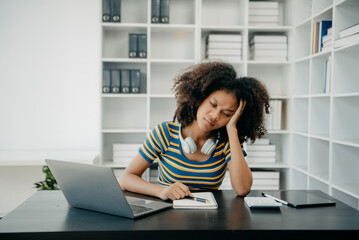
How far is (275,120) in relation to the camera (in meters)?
3.14

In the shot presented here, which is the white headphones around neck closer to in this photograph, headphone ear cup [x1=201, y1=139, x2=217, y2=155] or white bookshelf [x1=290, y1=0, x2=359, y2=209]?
headphone ear cup [x1=201, y1=139, x2=217, y2=155]

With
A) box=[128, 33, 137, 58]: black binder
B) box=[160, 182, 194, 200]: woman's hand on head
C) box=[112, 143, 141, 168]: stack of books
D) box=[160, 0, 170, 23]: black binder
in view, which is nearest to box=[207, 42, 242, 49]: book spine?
box=[160, 0, 170, 23]: black binder

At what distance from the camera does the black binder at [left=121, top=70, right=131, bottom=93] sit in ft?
9.83

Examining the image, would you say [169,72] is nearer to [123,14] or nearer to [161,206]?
[123,14]

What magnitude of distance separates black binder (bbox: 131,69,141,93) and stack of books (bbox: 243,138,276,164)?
3.76ft

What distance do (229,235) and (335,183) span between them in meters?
1.68

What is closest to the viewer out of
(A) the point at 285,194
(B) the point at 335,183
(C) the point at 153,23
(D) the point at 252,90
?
(A) the point at 285,194

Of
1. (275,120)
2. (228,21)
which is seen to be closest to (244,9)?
(228,21)

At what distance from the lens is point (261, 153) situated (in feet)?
10.4

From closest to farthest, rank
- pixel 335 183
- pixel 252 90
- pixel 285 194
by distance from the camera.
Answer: pixel 285 194 < pixel 252 90 < pixel 335 183

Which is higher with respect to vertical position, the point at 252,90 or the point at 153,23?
the point at 153,23

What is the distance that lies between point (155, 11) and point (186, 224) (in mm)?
2376

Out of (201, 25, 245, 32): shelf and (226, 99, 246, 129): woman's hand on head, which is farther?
(201, 25, 245, 32): shelf

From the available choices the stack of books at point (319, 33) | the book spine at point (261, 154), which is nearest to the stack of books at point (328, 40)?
the stack of books at point (319, 33)
